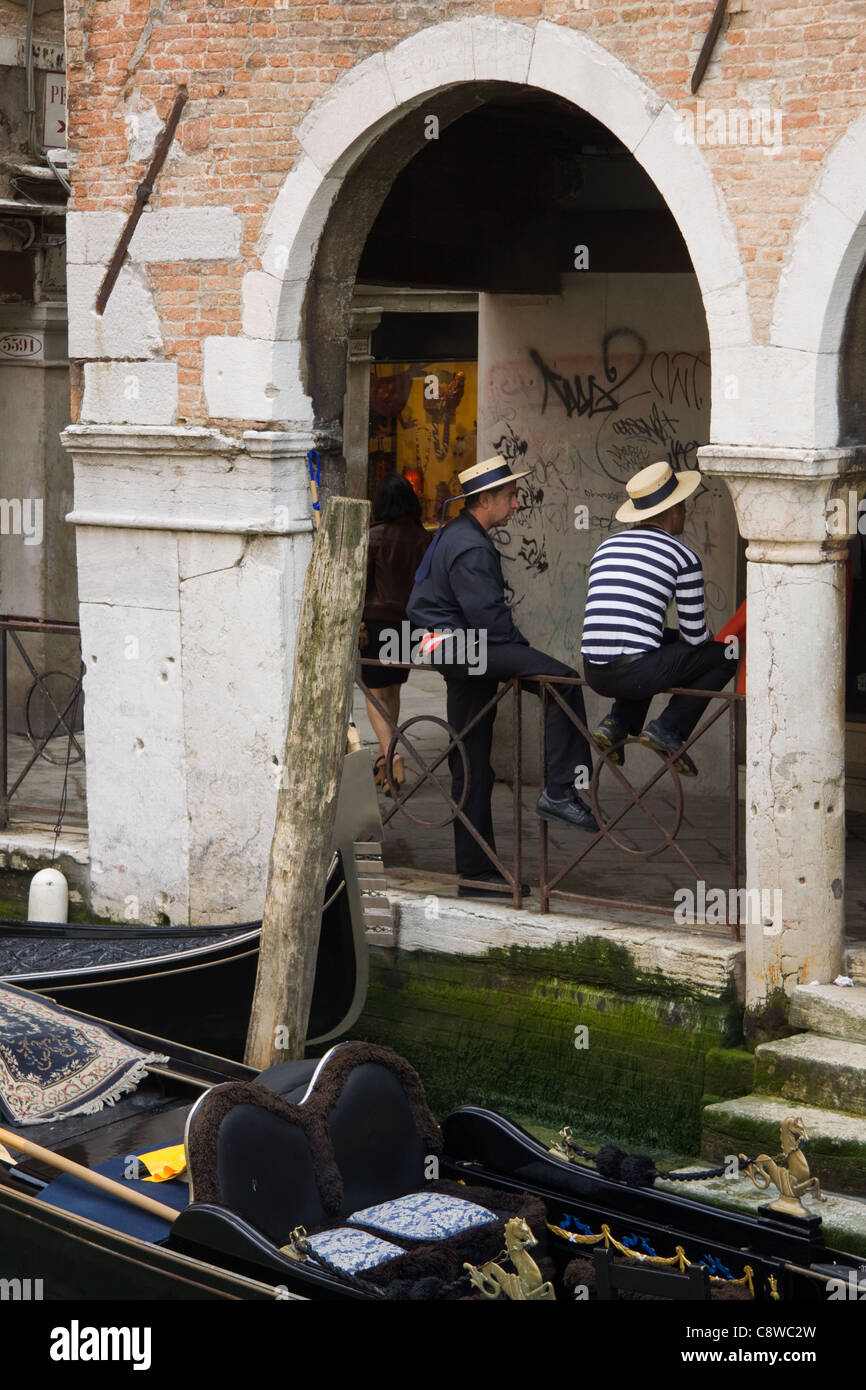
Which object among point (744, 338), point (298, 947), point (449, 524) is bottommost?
point (298, 947)

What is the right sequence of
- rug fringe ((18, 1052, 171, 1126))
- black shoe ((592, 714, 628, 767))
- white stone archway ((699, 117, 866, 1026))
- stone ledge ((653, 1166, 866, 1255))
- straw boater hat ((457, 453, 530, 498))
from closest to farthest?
stone ledge ((653, 1166, 866, 1255))
rug fringe ((18, 1052, 171, 1126))
white stone archway ((699, 117, 866, 1026))
black shoe ((592, 714, 628, 767))
straw boater hat ((457, 453, 530, 498))

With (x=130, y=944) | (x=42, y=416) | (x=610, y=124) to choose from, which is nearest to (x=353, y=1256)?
(x=130, y=944)

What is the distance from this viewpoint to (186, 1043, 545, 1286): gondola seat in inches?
165

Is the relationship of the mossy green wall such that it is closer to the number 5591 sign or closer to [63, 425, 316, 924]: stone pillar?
[63, 425, 316, 924]: stone pillar

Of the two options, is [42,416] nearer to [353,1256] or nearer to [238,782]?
[238,782]

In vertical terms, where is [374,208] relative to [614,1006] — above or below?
above

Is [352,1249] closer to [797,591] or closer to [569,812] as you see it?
[569,812]

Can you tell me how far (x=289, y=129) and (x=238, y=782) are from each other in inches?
94.5

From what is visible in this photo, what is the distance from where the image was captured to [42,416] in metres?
9.76

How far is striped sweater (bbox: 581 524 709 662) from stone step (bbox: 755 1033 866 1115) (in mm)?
1375

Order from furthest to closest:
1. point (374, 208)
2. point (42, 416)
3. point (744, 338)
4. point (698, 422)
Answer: point (42, 416) < point (698, 422) < point (374, 208) < point (744, 338)

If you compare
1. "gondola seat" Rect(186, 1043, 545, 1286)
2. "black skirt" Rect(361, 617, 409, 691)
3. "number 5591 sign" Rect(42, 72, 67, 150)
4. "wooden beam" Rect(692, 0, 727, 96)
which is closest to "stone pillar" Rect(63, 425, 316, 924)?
"black skirt" Rect(361, 617, 409, 691)
